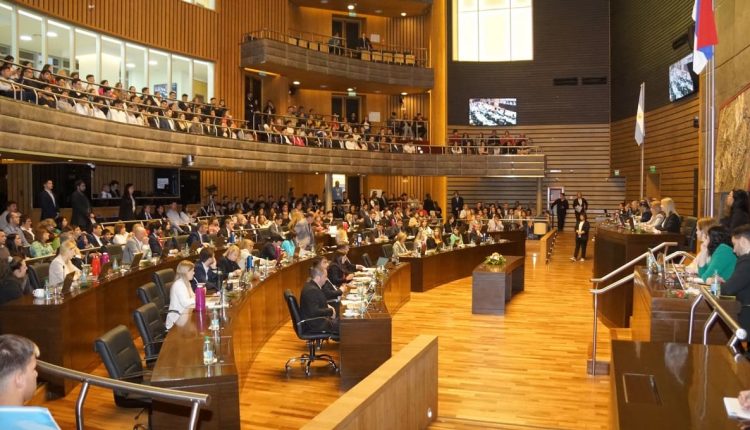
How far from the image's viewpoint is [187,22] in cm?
2081

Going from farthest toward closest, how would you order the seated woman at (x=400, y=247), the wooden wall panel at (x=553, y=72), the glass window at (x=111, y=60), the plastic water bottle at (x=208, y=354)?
the wooden wall panel at (x=553, y=72) → the glass window at (x=111, y=60) → the seated woman at (x=400, y=247) → the plastic water bottle at (x=208, y=354)

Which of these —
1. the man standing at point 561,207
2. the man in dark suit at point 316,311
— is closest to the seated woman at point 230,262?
the man in dark suit at point 316,311

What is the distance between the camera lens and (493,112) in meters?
29.5

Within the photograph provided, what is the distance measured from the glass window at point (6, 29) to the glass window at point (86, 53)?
210cm

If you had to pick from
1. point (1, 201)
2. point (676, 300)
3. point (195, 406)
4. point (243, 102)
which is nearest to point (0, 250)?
point (195, 406)

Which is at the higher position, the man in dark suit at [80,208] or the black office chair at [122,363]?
the man in dark suit at [80,208]

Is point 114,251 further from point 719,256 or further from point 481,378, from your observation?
point 719,256

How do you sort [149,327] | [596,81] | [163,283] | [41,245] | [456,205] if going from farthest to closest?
[596,81], [456,205], [41,245], [163,283], [149,327]

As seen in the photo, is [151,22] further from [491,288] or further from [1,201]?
[491,288]

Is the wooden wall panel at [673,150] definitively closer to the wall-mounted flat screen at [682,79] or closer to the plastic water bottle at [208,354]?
the wall-mounted flat screen at [682,79]

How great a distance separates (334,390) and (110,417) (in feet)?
7.47

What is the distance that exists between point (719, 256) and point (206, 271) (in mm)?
5805

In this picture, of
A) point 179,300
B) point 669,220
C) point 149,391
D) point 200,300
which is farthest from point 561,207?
point 149,391

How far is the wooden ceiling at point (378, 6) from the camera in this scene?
2688 centimetres
